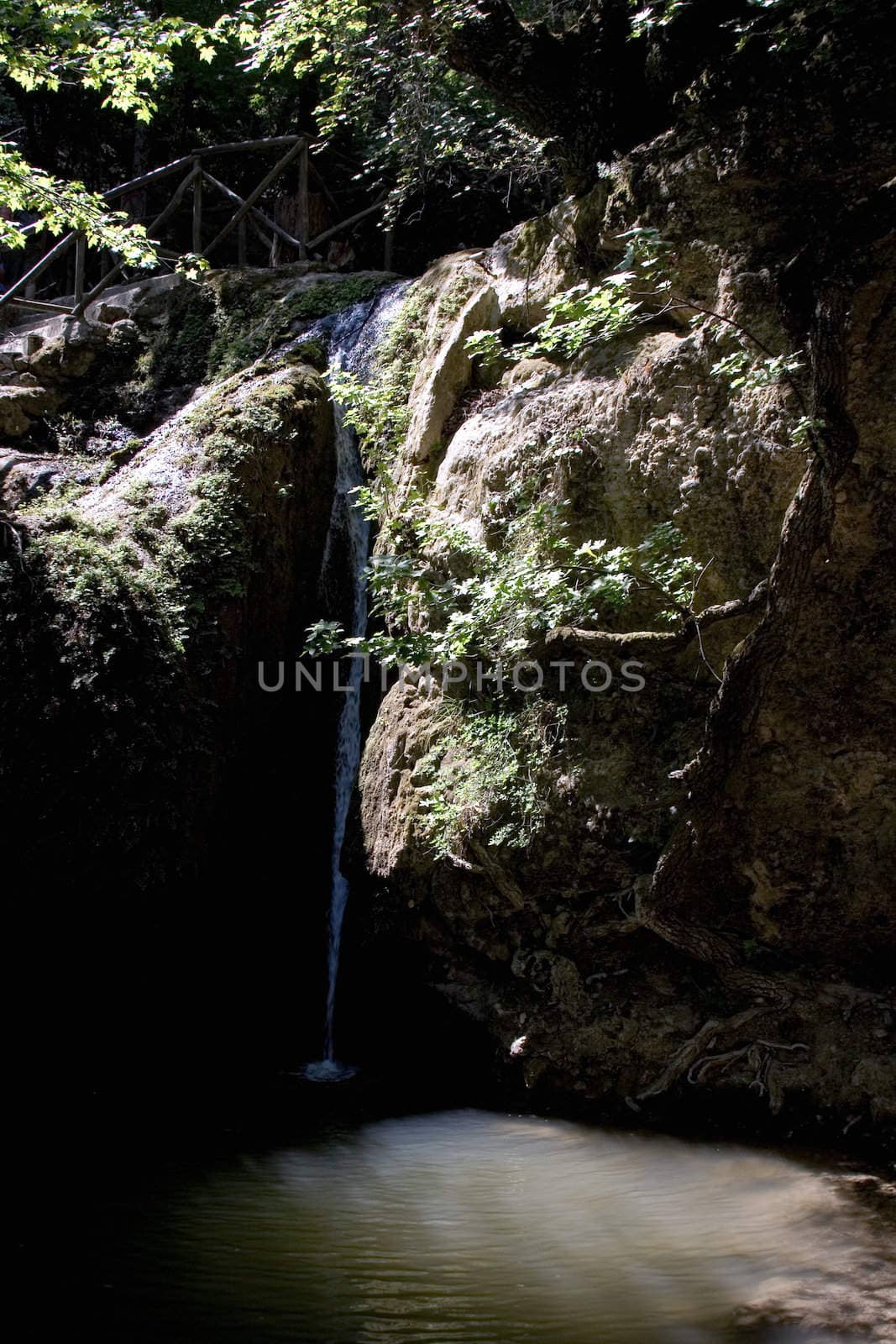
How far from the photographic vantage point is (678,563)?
5.51 m

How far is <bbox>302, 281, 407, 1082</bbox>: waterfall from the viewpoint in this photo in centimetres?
750

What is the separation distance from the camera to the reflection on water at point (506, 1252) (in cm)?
342

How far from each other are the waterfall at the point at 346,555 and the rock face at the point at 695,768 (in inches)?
37.4

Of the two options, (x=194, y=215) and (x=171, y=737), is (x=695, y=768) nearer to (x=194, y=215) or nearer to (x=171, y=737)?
(x=171, y=737)

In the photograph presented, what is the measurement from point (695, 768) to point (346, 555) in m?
4.31

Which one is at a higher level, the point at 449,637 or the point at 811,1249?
the point at 449,637

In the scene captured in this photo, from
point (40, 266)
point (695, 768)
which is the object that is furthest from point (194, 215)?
point (695, 768)

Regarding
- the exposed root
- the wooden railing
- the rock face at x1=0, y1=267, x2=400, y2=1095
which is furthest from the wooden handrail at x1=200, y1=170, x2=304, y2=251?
the exposed root

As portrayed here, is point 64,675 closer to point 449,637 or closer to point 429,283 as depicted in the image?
point 449,637

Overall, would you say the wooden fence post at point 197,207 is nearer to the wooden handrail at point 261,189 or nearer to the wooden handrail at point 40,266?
the wooden handrail at point 261,189

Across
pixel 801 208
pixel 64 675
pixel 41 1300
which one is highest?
Answer: pixel 801 208

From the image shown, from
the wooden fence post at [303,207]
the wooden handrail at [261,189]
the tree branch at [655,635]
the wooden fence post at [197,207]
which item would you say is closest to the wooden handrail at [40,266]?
the wooden fence post at [197,207]

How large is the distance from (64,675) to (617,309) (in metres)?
4.28

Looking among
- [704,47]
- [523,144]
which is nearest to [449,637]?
[704,47]
